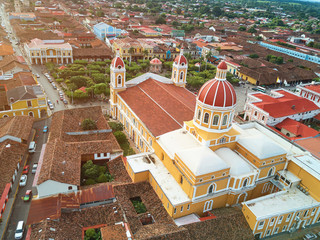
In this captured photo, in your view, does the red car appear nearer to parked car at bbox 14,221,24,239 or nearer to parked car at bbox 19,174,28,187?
parked car at bbox 19,174,28,187

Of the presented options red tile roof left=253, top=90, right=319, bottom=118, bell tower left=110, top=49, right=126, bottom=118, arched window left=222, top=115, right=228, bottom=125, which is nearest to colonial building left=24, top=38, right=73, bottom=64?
bell tower left=110, top=49, right=126, bottom=118

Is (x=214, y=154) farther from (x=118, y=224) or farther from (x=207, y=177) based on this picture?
(x=118, y=224)

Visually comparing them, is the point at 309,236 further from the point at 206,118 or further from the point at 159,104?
the point at 159,104

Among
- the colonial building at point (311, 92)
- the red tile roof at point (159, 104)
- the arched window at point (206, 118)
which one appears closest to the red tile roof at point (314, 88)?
the colonial building at point (311, 92)

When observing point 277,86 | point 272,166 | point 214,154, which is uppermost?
point 214,154

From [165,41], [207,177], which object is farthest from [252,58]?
[207,177]

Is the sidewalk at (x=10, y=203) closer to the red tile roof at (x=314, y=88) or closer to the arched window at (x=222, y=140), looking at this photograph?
the arched window at (x=222, y=140)
